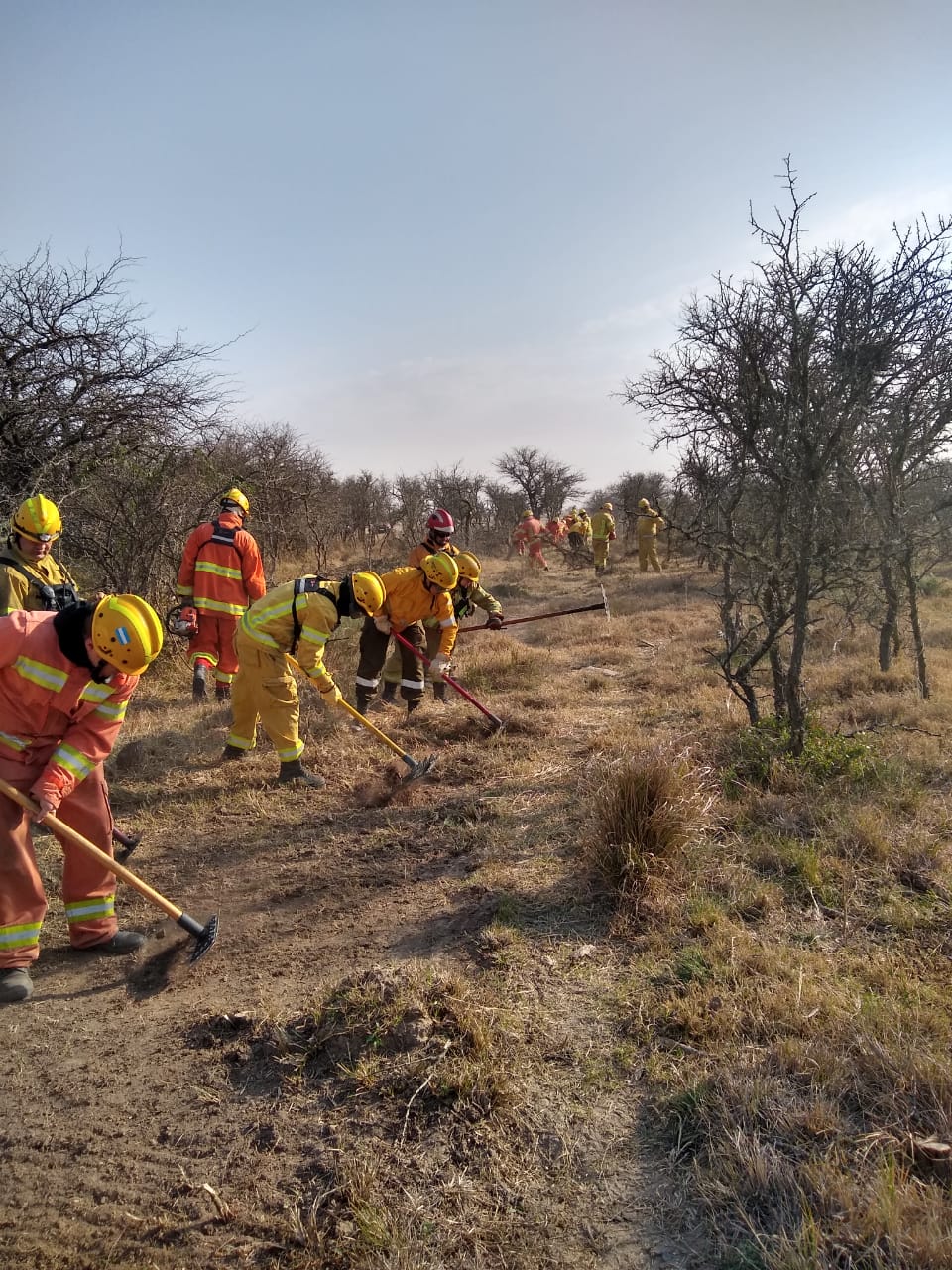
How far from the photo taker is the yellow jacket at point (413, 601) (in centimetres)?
658

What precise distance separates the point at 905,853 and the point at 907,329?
328cm

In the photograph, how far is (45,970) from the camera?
3.23 metres

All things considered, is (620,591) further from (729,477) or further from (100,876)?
(100,876)

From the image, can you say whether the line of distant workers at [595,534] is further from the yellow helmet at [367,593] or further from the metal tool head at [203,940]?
the metal tool head at [203,940]

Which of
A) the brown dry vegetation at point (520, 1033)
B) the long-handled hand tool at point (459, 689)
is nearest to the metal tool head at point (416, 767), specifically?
the brown dry vegetation at point (520, 1033)

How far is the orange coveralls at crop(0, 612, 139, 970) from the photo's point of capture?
3020mm

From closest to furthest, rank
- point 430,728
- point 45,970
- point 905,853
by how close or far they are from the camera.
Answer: point 45,970 → point 905,853 → point 430,728

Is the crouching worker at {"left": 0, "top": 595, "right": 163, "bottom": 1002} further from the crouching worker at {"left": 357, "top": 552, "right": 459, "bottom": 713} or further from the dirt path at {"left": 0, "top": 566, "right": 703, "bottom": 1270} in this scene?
the crouching worker at {"left": 357, "top": 552, "right": 459, "bottom": 713}

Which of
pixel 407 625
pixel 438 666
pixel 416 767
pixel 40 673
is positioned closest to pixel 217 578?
pixel 407 625

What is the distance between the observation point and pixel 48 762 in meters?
3.13

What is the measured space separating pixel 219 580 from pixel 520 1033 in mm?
5035

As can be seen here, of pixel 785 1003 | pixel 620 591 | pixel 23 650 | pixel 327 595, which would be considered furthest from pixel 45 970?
pixel 620 591

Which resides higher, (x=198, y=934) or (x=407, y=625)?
(x=407, y=625)

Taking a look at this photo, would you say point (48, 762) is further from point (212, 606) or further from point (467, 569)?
point (467, 569)
